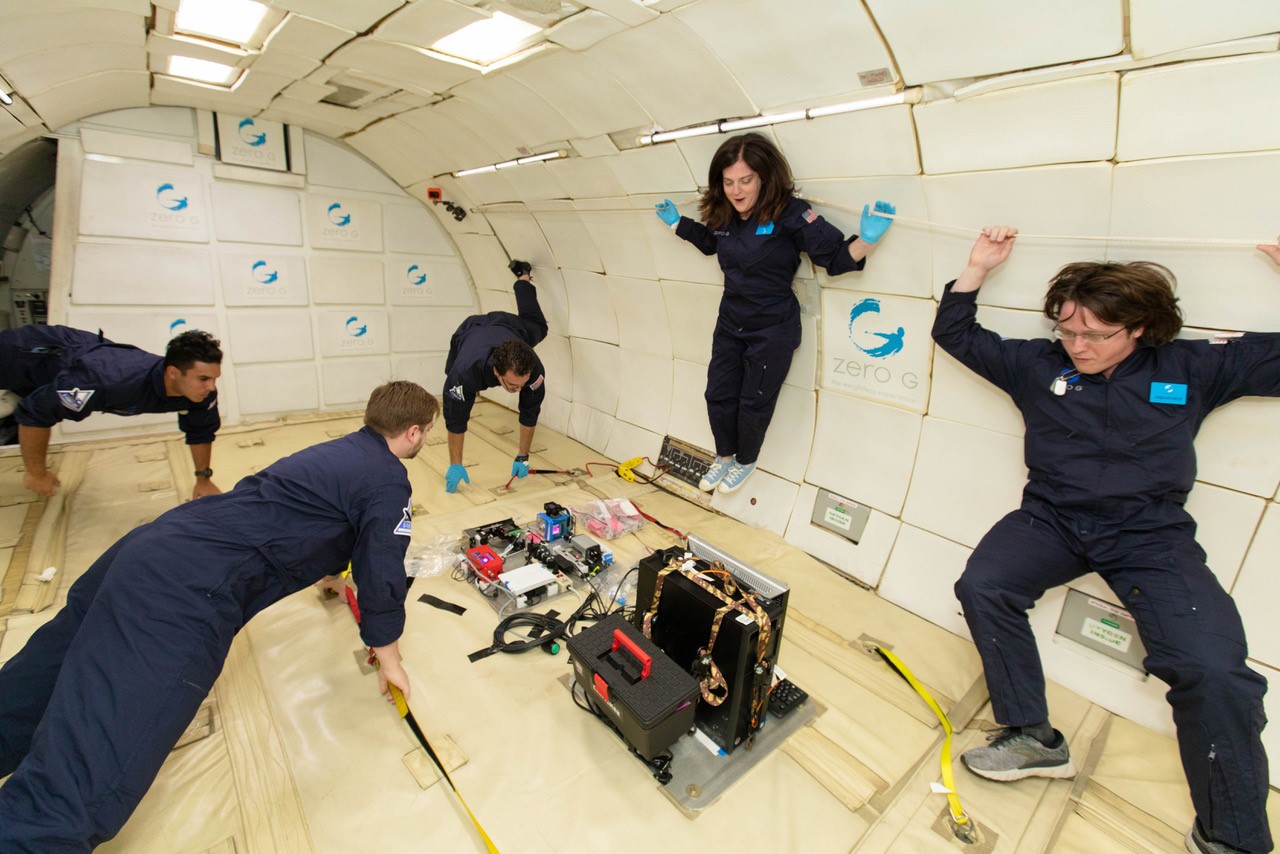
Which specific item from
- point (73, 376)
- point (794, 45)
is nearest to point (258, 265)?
point (73, 376)

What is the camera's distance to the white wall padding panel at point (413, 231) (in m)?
5.85

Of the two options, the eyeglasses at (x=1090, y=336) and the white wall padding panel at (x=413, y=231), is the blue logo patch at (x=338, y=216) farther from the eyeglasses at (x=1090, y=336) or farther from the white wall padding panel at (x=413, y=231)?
the eyeglasses at (x=1090, y=336)

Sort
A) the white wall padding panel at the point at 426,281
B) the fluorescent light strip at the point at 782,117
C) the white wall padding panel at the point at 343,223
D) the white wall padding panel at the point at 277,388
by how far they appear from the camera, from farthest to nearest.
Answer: the white wall padding panel at the point at 426,281 → the white wall padding panel at the point at 343,223 → the white wall padding panel at the point at 277,388 → the fluorescent light strip at the point at 782,117

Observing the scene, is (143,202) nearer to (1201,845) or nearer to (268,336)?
(268,336)

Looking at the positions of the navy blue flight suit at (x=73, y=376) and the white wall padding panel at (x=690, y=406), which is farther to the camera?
the white wall padding panel at (x=690, y=406)

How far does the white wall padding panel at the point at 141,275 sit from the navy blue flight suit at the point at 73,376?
4.64 ft

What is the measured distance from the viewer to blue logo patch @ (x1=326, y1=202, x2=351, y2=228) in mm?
5477

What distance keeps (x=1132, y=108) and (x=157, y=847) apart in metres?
3.86

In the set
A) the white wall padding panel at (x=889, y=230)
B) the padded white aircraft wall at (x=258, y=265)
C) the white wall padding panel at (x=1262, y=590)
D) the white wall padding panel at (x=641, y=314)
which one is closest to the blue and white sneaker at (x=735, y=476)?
the white wall padding panel at (x=641, y=314)

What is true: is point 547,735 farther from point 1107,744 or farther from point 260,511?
point 1107,744

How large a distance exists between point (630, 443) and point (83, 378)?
11.7 feet

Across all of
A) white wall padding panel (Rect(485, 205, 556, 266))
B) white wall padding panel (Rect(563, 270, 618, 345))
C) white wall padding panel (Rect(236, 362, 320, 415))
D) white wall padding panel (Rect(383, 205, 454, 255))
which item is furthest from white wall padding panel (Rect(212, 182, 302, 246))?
white wall padding panel (Rect(563, 270, 618, 345))

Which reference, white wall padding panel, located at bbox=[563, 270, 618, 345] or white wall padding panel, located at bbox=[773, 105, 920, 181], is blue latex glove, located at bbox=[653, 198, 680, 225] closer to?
white wall padding panel, located at bbox=[773, 105, 920, 181]

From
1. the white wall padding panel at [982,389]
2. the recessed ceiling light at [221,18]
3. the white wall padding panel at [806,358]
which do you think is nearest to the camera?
the white wall padding panel at [982,389]
